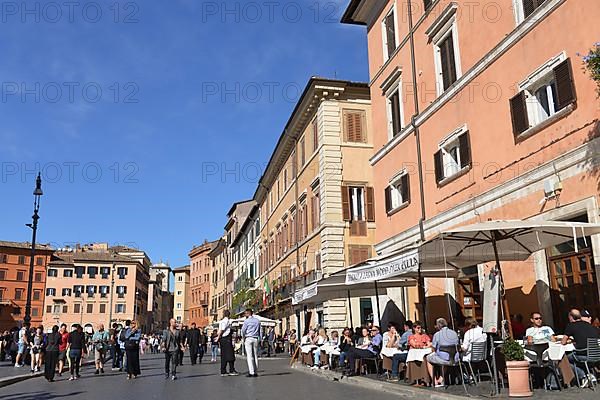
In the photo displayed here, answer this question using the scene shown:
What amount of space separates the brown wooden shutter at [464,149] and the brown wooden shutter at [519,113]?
197 centimetres

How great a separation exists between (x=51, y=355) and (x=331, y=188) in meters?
15.4

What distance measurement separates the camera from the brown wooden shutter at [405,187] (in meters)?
19.2

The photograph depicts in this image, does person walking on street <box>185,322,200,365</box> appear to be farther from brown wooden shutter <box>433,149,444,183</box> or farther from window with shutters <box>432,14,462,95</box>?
window with shutters <box>432,14,462,95</box>

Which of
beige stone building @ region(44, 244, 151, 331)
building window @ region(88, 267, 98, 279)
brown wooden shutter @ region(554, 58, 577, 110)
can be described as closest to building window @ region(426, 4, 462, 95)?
brown wooden shutter @ region(554, 58, 577, 110)

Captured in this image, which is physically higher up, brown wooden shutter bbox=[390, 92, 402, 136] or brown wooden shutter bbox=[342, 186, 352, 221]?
brown wooden shutter bbox=[390, 92, 402, 136]

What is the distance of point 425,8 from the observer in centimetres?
1845

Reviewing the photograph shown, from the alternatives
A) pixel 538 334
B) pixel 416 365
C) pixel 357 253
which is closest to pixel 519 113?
pixel 538 334

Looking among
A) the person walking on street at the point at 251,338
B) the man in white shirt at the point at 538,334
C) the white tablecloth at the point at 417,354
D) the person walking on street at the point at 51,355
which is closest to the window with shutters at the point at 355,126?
the person walking on street at the point at 251,338

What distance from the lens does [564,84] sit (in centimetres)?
1173

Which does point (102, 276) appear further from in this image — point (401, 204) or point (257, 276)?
point (401, 204)

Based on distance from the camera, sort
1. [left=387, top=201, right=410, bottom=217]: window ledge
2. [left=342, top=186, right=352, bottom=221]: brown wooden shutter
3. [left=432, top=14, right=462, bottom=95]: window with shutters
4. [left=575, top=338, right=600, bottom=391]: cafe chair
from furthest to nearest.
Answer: [left=342, top=186, right=352, bottom=221]: brown wooden shutter, [left=387, top=201, right=410, bottom=217]: window ledge, [left=432, top=14, right=462, bottom=95]: window with shutters, [left=575, top=338, right=600, bottom=391]: cafe chair

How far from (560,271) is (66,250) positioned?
101 meters

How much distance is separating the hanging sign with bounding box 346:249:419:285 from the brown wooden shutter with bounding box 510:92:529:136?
4.14 m

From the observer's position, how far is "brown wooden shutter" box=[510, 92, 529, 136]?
42.9ft
